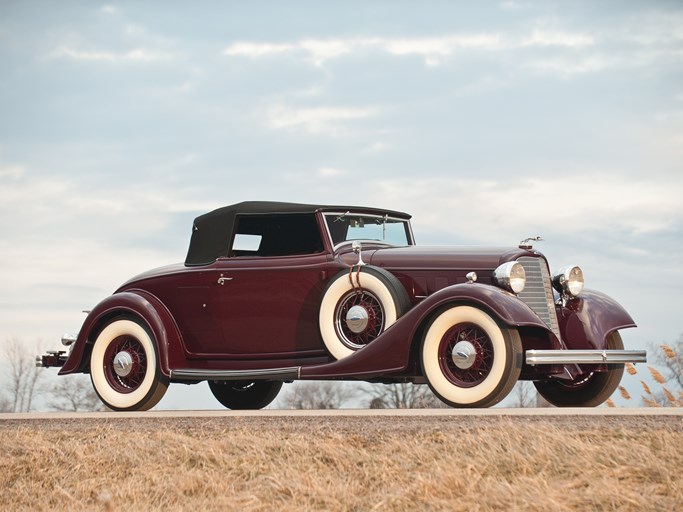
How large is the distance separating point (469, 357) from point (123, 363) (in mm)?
4220

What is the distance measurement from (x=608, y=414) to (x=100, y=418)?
468 centimetres

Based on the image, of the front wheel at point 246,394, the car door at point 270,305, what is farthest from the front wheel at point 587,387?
the front wheel at point 246,394

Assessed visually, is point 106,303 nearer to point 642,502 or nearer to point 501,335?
point 501,335

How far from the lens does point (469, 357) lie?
8375 mm

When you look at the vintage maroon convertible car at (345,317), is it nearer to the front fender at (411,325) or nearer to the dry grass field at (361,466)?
the front fender at (411,325)

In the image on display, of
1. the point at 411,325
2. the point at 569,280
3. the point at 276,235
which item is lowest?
the point at 411,325

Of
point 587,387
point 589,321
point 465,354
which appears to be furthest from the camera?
point 587,387

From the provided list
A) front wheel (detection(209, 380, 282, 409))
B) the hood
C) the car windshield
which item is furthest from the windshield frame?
front wheel (detection(209, 380, 282, 409))

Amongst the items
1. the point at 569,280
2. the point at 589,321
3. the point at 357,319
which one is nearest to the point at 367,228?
the point at 357,319

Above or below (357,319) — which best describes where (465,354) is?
below

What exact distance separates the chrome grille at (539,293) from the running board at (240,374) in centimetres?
239

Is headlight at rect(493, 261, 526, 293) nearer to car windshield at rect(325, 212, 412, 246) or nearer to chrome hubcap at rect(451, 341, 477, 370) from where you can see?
chrome hubcap at rect(451, 341, 477, 370)

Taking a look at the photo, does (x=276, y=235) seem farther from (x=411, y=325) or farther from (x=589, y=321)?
(x=589, y=321)

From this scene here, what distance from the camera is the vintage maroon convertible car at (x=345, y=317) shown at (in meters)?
8.47
